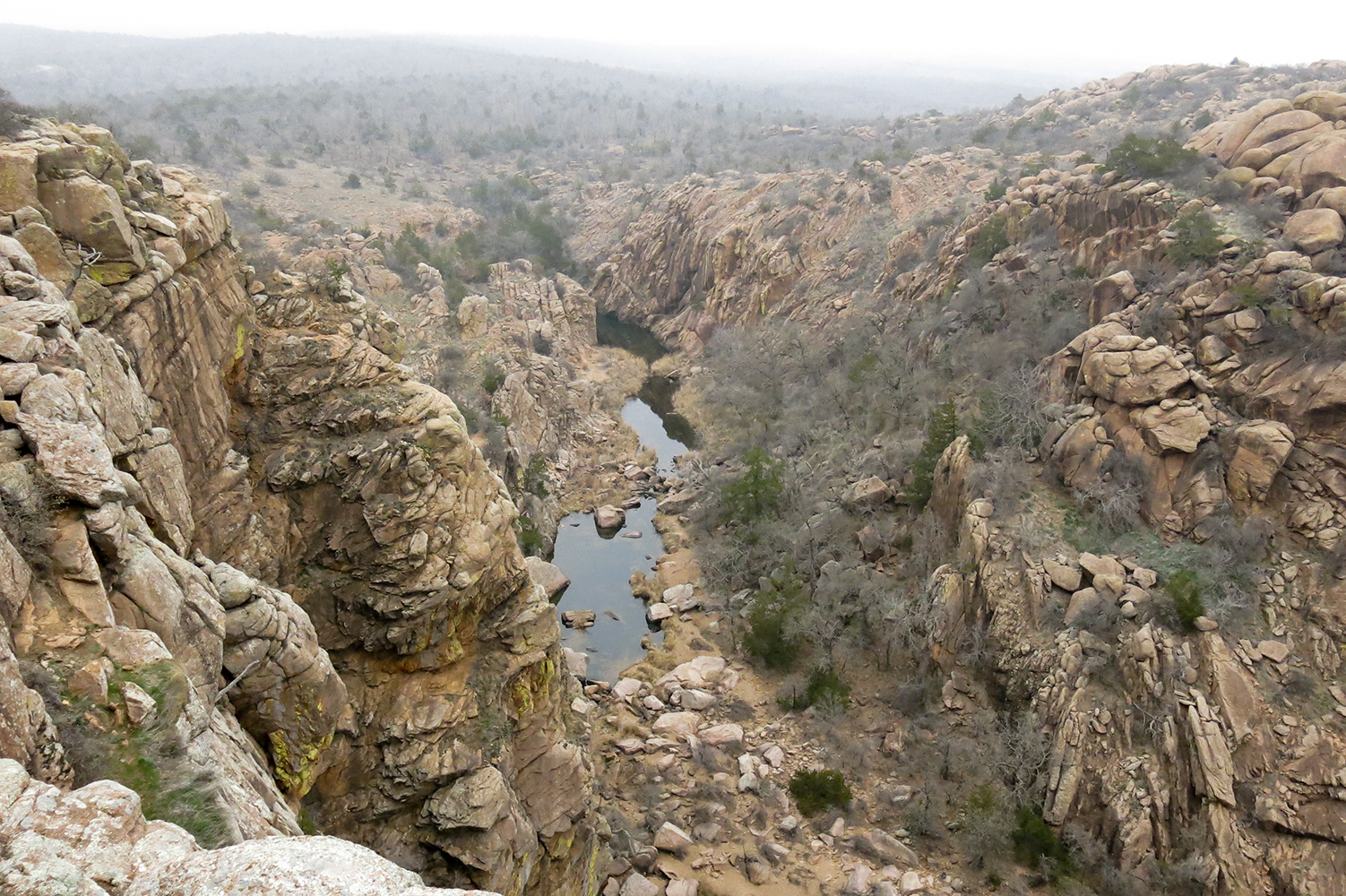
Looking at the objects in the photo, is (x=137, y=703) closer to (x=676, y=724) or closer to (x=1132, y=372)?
(x=676, y=724)

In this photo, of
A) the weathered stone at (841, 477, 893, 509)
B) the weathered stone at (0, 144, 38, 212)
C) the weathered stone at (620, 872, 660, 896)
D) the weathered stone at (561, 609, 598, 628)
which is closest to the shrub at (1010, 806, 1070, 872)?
the weathered stone at (620, 872, 660, 896)

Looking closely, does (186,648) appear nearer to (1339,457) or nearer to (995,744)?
(995,744)

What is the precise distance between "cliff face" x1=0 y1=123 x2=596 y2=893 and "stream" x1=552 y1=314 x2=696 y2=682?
32.5ft

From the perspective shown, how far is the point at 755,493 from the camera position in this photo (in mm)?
27828

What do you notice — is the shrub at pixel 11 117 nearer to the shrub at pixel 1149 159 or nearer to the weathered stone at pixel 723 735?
the weathered stone at pixel 723 735

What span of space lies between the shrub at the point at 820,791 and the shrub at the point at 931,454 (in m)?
9.01

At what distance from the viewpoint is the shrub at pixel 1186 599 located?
15.1 meters

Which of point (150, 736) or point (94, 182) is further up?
point (94, 182)

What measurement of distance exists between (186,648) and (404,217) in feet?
168

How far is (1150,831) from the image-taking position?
13984 mm

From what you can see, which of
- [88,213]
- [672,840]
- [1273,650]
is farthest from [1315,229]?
[88,213]

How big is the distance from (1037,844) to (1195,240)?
54.1 feet

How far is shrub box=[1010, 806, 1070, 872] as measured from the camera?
47.2 feet

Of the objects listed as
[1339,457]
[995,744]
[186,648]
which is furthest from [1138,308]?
[186,648]
